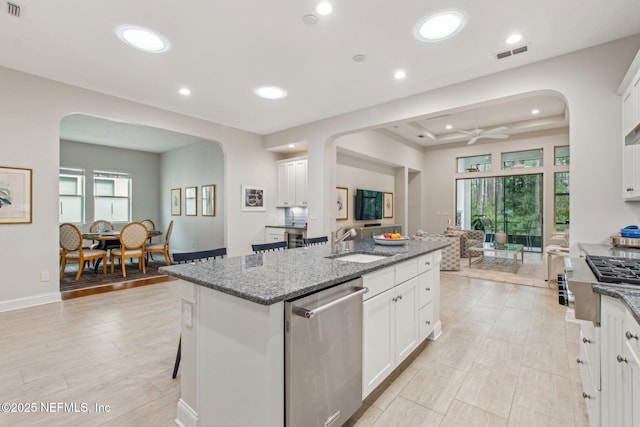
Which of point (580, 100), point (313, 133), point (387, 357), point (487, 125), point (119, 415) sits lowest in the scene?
point (119, 415)

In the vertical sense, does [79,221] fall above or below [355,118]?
below

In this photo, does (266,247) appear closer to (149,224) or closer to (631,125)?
(631,125)

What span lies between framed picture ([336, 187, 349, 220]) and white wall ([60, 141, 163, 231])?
6033 mm

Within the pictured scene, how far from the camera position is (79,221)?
7.55 meters

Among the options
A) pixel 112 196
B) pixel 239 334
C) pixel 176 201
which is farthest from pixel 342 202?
pixel 112 196

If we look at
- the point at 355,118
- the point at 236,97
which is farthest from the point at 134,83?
the point at 355,118

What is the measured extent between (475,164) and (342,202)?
4676mm

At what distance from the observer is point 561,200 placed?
7.07m

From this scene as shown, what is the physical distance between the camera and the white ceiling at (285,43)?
2.43 meters

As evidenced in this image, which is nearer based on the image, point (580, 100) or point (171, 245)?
point (580, 100)

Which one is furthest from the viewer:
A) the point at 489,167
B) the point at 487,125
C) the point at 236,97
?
the point at 489,167

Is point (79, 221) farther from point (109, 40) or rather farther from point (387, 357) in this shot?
point (387, 357)

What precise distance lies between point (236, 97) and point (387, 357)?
4.05m

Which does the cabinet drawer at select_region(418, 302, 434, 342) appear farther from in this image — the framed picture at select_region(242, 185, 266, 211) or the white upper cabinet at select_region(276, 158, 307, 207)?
the framed picture at select_region(242, 185, 266, 211)
